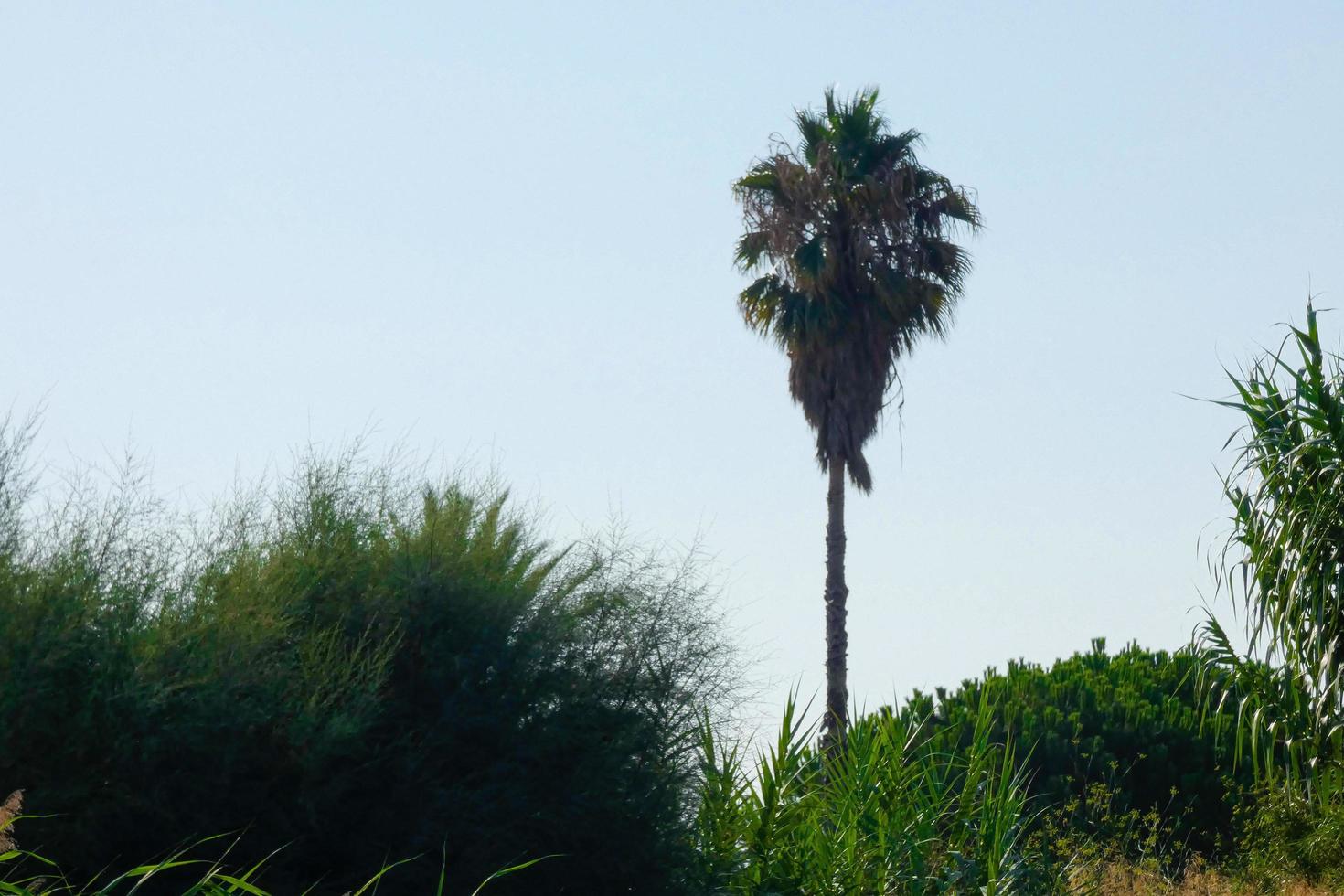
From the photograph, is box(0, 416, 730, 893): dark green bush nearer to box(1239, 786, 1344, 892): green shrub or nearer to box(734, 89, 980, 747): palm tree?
box(1239, 786, 1344, 892): green shrub

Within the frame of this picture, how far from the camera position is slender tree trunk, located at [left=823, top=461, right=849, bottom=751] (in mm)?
25469

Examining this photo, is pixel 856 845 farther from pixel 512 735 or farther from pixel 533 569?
pixel 533 569

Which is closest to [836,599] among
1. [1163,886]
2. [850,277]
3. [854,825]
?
[850,277]

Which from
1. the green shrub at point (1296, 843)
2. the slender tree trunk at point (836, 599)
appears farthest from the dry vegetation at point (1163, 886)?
the slender tree trunk at point (836, 599)

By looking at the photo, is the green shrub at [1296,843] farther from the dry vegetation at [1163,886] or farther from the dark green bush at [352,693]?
the dark green bush at [352,693]

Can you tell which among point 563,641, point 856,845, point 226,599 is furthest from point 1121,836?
point 226,599

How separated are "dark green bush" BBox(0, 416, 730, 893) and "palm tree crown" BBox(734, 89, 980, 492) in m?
13.7

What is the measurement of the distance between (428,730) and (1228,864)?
1035 cm

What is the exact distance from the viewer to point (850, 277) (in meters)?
26.6

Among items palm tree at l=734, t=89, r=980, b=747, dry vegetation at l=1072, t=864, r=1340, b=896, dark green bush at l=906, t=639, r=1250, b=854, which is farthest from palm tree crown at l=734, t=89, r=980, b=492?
dry vegetation at l=1072, t=864, r=1340, b=896

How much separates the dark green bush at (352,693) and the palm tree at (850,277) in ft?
44.7

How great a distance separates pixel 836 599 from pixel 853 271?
19.1ft

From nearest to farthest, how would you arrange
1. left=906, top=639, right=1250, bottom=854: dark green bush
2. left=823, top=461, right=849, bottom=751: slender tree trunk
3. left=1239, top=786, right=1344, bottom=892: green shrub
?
left=1239, top=786, right=1344, bottom=892: green shrub
left=906, top=639, right=1250, bottom=854: dark green bush
left=823, top=461, right=849, bottom=751: slender tree trunk

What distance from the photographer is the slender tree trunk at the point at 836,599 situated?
1003 inches
